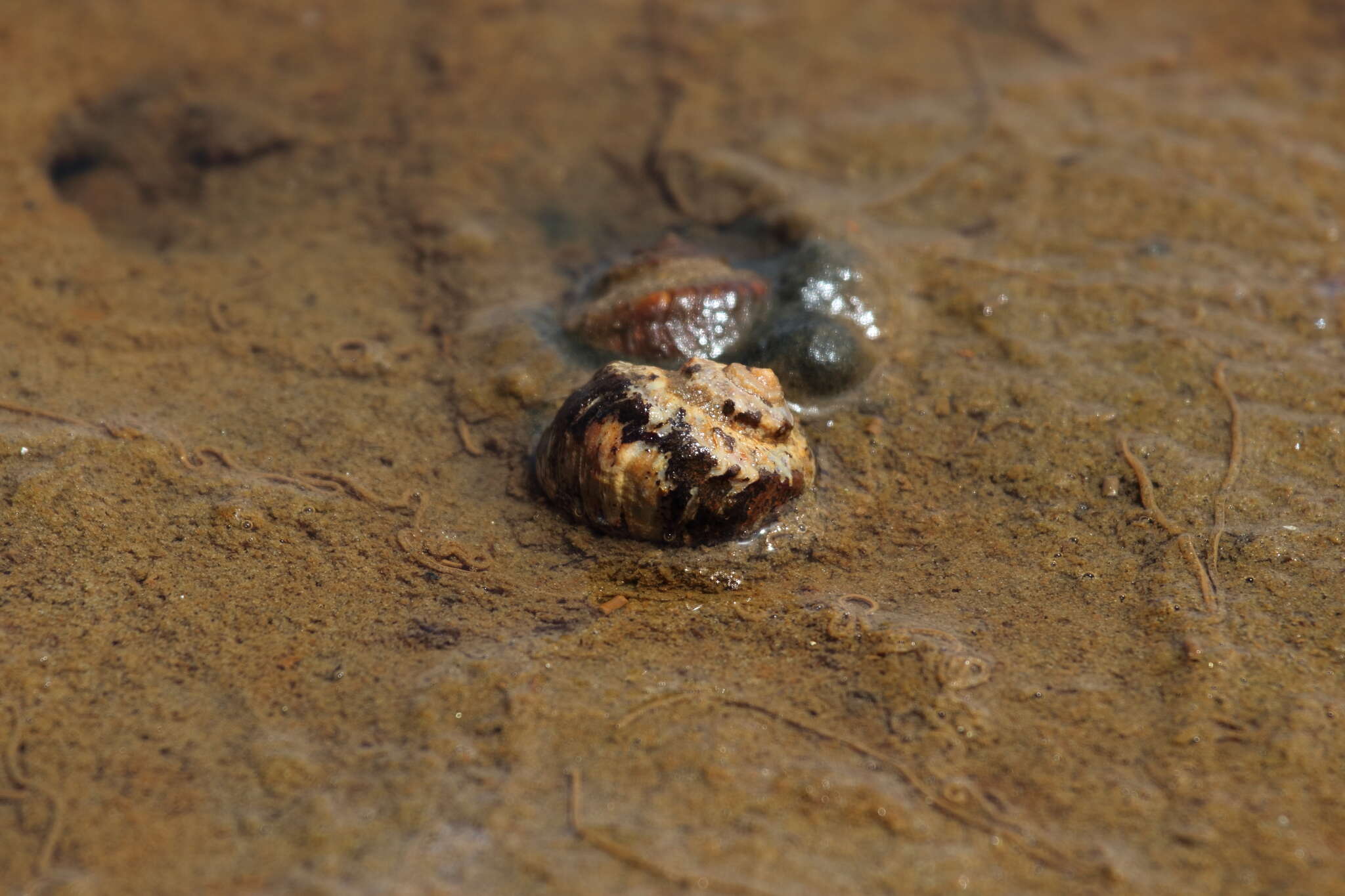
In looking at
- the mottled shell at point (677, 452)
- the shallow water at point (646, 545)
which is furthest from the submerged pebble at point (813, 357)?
the mottled shell at point (677, 452)

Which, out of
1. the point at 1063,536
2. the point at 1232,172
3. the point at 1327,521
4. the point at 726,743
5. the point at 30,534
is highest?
the point at 1232,172

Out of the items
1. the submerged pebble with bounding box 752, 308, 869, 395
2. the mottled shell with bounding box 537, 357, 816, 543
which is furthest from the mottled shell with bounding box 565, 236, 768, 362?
the mottled shell with bounding box 537, 357, 816, 543

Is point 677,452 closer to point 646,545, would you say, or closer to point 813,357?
point 646,545

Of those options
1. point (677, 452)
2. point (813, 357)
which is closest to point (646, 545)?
point (677, 452)

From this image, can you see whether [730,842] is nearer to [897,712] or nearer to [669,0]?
[897,712]

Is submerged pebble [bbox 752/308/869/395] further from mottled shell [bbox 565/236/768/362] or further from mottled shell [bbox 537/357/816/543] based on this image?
mottled shell [bbox 537/357/816/543]

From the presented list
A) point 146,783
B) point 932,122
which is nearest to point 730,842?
point 146,783
